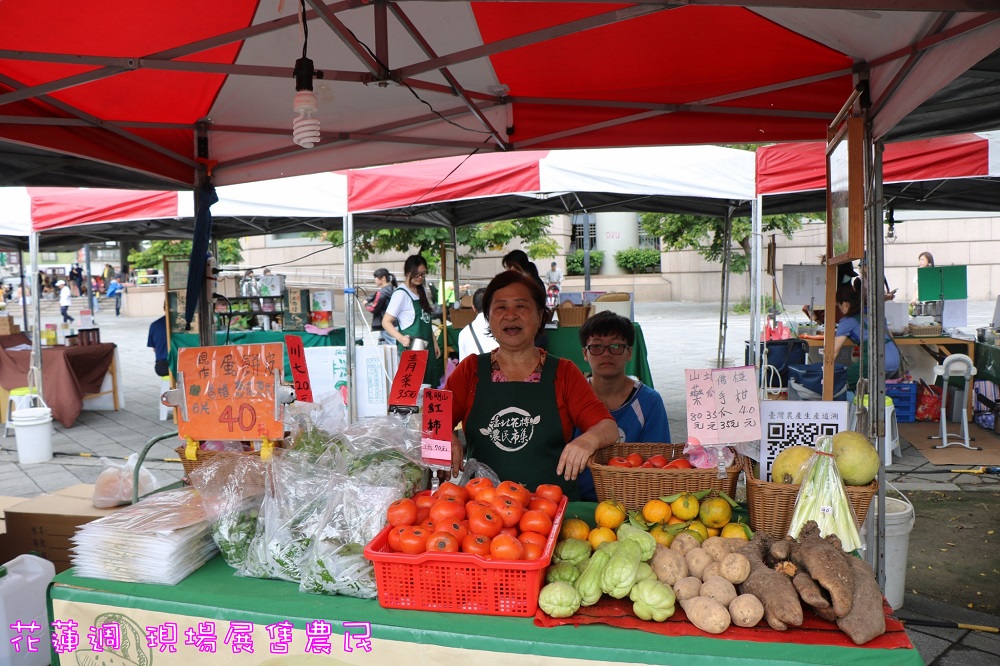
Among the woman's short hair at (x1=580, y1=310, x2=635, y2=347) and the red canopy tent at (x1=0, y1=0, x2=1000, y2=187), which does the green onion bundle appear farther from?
the woman's short hair at (x1=580, y1=310, x2=635, y2=347)

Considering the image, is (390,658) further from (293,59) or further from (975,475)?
(975,475)

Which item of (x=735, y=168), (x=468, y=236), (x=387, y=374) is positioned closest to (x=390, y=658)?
(x=387, y=374)

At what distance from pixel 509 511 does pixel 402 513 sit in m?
0.30

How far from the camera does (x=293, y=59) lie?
3234 millimetres

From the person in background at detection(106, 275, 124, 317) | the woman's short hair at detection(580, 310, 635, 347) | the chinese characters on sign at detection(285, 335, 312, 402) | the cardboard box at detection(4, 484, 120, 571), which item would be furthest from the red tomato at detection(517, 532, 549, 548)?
the person in background at detection(106, 275, 124, 317)

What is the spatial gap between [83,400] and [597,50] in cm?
842

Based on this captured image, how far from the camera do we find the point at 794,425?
229 cm

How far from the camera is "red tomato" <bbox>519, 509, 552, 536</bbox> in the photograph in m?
1.88

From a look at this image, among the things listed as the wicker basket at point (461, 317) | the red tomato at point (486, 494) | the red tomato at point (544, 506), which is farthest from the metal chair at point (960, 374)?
the red tomato at point (486, 494)

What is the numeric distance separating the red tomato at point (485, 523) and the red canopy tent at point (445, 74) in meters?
1.55

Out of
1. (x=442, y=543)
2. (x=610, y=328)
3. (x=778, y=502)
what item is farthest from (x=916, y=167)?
(x=442, y=543)

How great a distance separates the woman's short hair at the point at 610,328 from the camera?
3250mm

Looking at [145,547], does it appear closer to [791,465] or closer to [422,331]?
[791,465]

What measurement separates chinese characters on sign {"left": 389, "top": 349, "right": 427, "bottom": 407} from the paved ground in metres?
2.61
